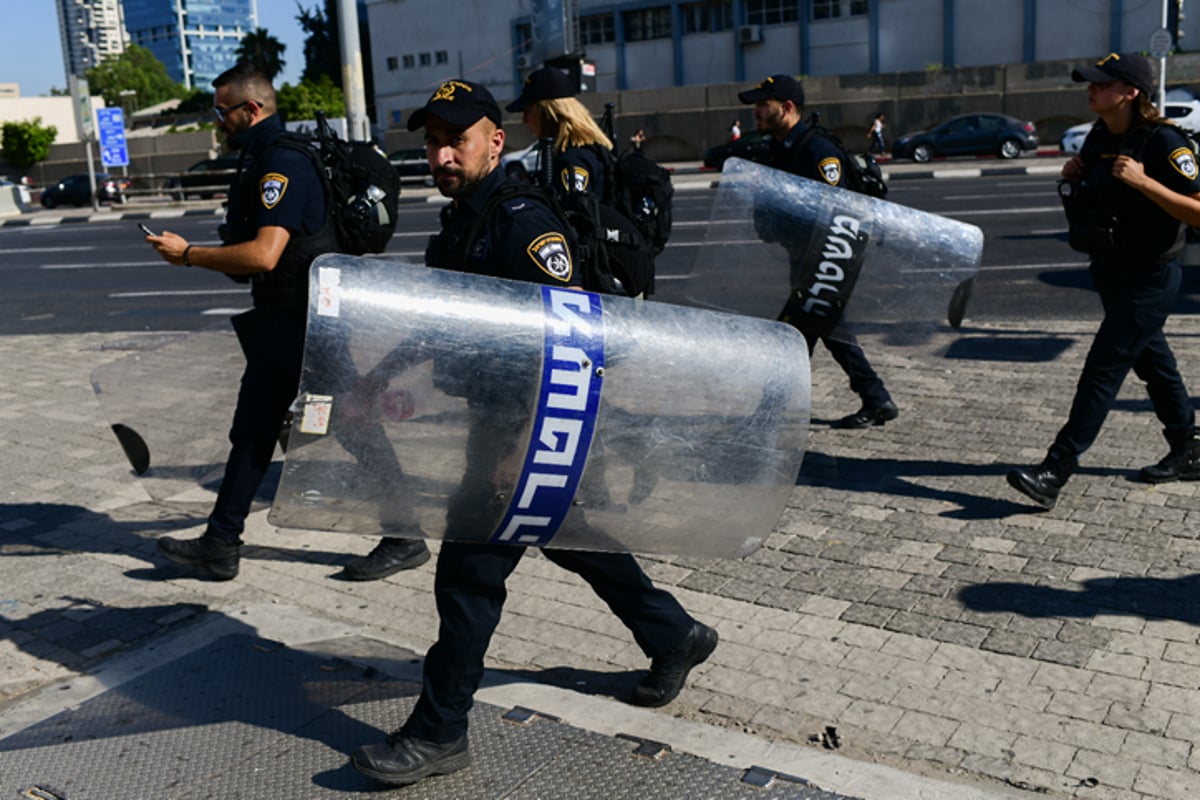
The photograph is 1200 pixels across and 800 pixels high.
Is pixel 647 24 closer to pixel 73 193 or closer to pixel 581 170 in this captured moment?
pixel 73 193

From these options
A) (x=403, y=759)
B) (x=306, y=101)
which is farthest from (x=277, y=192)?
(x=306, y=101)

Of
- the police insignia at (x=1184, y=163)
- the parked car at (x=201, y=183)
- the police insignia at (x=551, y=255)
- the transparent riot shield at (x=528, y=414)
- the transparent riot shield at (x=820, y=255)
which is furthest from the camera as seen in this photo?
the parked car at (x=201, y=183)

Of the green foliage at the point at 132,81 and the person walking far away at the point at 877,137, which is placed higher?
the green foliage at the point at 132,81

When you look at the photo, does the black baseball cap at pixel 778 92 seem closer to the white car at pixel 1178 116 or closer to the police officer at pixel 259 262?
the police officer at pixel 259 262

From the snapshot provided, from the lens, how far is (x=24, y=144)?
53188 millimetres

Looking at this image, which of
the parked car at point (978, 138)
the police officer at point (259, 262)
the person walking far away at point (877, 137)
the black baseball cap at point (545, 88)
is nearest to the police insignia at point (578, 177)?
the black baseball cap at point (545, 88)

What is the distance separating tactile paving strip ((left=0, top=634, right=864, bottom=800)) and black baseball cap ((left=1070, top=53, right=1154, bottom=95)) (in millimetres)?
3217

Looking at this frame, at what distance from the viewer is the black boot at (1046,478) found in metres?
5.23

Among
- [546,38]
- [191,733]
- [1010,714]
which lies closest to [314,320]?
[191,733]

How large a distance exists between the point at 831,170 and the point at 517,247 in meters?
3.18

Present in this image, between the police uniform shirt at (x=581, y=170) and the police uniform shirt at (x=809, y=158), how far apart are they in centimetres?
124

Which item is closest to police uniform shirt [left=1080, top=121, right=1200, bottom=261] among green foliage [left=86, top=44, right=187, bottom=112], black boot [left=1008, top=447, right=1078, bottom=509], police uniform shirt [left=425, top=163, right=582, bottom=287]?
black boot [left=1008, top=447, right=1078, bottom=509]

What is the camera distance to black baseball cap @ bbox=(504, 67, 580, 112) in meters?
5.21

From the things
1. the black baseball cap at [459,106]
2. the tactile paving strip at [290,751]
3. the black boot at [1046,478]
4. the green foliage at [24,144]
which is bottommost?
the tactile paving strip at [290,751]
